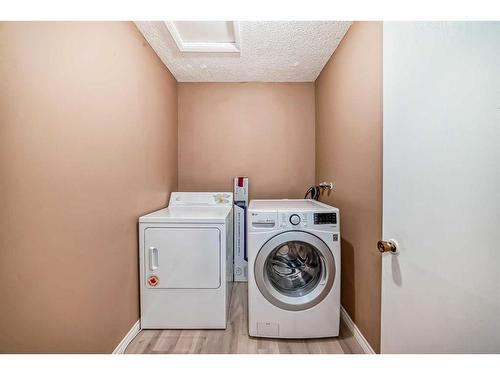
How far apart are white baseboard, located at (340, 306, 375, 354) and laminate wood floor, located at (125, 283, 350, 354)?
11 centimetres

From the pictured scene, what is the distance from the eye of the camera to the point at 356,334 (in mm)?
1629

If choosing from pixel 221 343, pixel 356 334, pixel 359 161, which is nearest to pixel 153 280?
pixel 221 343

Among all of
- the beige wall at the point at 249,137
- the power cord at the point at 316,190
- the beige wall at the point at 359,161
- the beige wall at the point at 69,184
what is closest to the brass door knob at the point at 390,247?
the beige wall at the point at 359,161

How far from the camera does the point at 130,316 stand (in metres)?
1.62

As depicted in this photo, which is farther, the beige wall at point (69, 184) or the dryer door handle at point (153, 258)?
the dryer door handle at point (153, 258)

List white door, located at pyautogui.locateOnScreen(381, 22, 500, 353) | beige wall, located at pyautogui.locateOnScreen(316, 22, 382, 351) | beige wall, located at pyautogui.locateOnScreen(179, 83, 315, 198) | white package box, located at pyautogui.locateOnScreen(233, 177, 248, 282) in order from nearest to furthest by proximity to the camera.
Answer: white door, located at pyautogui.locateOnScreen(381, 22, 500, 353) → beige wall, located at pyautogui.locateOnScreen(316, 22, 382, 351) → white package box, located at pyautogui.locateOnScreen(233, 177, 248, 282) → beige wall, located at pyautogui.locateOnScreen(179, 83, 315, 198)

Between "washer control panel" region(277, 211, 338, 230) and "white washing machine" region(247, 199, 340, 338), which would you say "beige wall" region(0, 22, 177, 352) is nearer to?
"white washing machine" region(247, 199, 340, 338)

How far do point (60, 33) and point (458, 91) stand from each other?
5.11 ft

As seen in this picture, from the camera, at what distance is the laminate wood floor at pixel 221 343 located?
1537 millimetres

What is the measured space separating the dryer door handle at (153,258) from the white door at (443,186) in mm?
1523

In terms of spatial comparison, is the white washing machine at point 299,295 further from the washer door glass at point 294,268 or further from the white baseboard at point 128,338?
the white baseboard at point 128,338

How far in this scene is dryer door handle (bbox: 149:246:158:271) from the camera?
1694mm

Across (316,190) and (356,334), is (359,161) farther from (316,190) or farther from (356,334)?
(356,334)

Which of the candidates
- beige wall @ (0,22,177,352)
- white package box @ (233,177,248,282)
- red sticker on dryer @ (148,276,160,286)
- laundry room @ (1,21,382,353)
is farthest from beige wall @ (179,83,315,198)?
red sticker on dryer @ (148,276,160,286)
